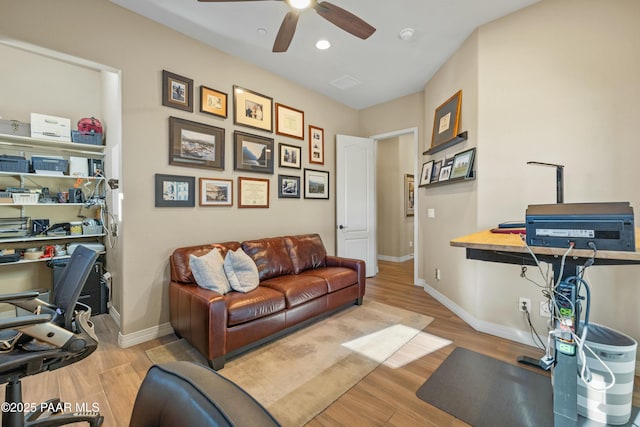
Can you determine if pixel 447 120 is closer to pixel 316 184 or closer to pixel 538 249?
pixel 316 184

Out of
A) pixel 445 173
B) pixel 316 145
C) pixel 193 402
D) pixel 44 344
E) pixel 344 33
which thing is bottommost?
pixel 44 344

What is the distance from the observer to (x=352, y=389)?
183cm

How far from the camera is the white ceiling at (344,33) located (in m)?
2.38

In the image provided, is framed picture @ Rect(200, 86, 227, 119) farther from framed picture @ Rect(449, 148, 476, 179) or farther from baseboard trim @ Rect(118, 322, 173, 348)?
framed picture @ Rect(449, 148, 476, 179)

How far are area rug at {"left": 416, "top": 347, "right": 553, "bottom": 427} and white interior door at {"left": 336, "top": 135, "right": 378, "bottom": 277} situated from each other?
8.18 feet

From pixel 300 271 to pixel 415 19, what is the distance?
292cm

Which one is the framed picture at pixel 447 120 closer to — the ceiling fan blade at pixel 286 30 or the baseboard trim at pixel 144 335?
the ceiling fan blade at pixel 286 30

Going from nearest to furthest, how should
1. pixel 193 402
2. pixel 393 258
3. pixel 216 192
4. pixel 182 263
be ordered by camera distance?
pixel 193 402, pixel 182 263, pixel 216 192, pixel 393 258

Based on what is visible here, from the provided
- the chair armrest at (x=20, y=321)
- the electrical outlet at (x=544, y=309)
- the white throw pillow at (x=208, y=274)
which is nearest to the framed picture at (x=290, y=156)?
the white throw pillow at (x=208, y=274)

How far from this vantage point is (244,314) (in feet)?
7.06

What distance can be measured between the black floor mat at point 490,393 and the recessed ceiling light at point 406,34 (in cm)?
311

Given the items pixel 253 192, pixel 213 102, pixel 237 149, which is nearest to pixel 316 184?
pixel 253 192

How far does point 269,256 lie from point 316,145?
1.99 m

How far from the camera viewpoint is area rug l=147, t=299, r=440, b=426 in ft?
5.75
